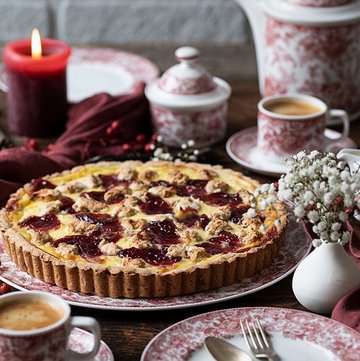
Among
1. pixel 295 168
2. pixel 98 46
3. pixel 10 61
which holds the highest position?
pixel 295 168

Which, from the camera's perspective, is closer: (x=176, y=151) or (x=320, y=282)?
(x=320, y=282)

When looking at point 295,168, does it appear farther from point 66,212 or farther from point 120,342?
point 66,212

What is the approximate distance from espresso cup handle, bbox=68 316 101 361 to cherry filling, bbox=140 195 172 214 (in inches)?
18.1

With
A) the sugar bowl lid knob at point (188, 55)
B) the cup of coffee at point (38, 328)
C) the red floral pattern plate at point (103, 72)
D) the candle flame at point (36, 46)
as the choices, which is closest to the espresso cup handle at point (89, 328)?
the cup of coffee at point (38, 328)

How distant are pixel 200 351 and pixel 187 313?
16cm

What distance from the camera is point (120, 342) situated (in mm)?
1443

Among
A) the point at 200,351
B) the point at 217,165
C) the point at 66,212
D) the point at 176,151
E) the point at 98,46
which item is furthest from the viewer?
the point at 98,46

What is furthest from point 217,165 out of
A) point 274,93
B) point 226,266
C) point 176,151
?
point 226,266

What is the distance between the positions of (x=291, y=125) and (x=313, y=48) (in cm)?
28

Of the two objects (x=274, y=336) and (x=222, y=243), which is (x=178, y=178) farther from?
(x=274, y=336)

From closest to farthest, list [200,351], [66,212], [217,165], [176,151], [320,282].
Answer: [200,351], [320,282], [66,212], [217,165], [176,151]

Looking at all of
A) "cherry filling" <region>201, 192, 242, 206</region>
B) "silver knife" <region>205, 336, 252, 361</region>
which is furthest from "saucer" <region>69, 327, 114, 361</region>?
"cherry filling" <region>201, 192, 242, 206</region>

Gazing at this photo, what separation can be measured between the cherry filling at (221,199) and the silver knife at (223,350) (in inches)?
17.7

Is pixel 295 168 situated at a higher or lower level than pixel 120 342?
higher
